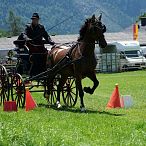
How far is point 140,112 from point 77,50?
2378 mm

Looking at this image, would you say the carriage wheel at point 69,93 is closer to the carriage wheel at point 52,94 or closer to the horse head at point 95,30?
the carriage wheel at point 52,94

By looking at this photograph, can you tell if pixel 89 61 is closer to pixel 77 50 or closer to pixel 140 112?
pixel 77 50

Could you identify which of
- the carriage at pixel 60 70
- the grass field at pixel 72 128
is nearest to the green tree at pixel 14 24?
the carriage at pixel 60 70

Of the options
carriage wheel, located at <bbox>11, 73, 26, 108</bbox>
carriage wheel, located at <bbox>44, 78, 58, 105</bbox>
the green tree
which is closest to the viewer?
carriage wheel, located at <bbox>11, 73, 26, 108</bbox>

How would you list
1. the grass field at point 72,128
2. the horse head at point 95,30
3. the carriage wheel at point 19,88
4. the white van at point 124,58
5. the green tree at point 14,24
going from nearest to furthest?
the grass field at point 72,128, the horse head at point 95,30, the carriage wheel at point 19,88, the white van at point 124,58, the green tree at point 14,24

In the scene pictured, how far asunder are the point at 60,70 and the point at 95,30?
1839 millimetres

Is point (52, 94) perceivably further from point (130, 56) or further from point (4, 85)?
point (130, 56)

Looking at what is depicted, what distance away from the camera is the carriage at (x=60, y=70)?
14.1m

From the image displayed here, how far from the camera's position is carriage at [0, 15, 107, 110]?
14078 mm

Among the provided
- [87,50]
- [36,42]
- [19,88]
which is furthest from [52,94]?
[87,50]

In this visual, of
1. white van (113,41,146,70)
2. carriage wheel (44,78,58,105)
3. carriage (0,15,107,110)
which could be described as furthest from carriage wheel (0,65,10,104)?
white van (113,41,146,70)

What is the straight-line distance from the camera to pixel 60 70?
49.5ft

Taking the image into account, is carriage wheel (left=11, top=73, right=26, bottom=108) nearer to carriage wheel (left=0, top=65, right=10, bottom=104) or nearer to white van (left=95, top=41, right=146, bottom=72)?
carriage wheel (left=0, top=65, right=10, bottom=104)

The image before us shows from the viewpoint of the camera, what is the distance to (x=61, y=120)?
11664 mm
